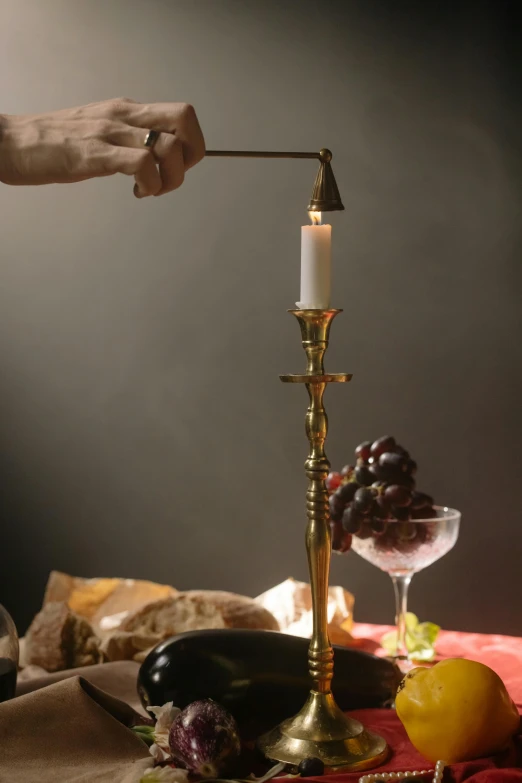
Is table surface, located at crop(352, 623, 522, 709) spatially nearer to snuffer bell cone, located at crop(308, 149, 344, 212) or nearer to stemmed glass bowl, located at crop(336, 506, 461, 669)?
stemmed glass bowl, located at crop(336, 506, 461, 669)

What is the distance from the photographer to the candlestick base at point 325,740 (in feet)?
3.23

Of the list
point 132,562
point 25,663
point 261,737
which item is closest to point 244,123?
point 132,562

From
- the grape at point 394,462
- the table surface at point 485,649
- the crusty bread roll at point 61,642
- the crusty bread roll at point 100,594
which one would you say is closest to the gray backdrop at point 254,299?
the table surface at point 485,649

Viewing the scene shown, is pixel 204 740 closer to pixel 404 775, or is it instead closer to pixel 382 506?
pixel 404 775

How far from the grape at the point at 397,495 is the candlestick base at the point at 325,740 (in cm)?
39

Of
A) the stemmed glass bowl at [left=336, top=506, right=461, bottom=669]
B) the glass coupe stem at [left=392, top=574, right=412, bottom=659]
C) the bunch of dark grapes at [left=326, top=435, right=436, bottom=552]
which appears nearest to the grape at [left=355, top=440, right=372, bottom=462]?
the bunch of dark grapes at [left=326, top=435, right=436, bottom=552]

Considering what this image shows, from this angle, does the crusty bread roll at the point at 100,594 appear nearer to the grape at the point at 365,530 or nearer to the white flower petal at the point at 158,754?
the grape at the point at 365,530

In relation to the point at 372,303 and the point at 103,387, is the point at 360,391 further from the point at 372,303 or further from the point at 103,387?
the point at 103,387

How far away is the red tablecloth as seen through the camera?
93 cm

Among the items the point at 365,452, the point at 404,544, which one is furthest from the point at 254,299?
the point at 404,544

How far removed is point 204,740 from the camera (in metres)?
0.95

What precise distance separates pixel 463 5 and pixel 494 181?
14.4 inches

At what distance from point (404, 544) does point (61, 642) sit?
0.57 m

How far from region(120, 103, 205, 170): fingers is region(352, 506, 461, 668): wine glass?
66cm
